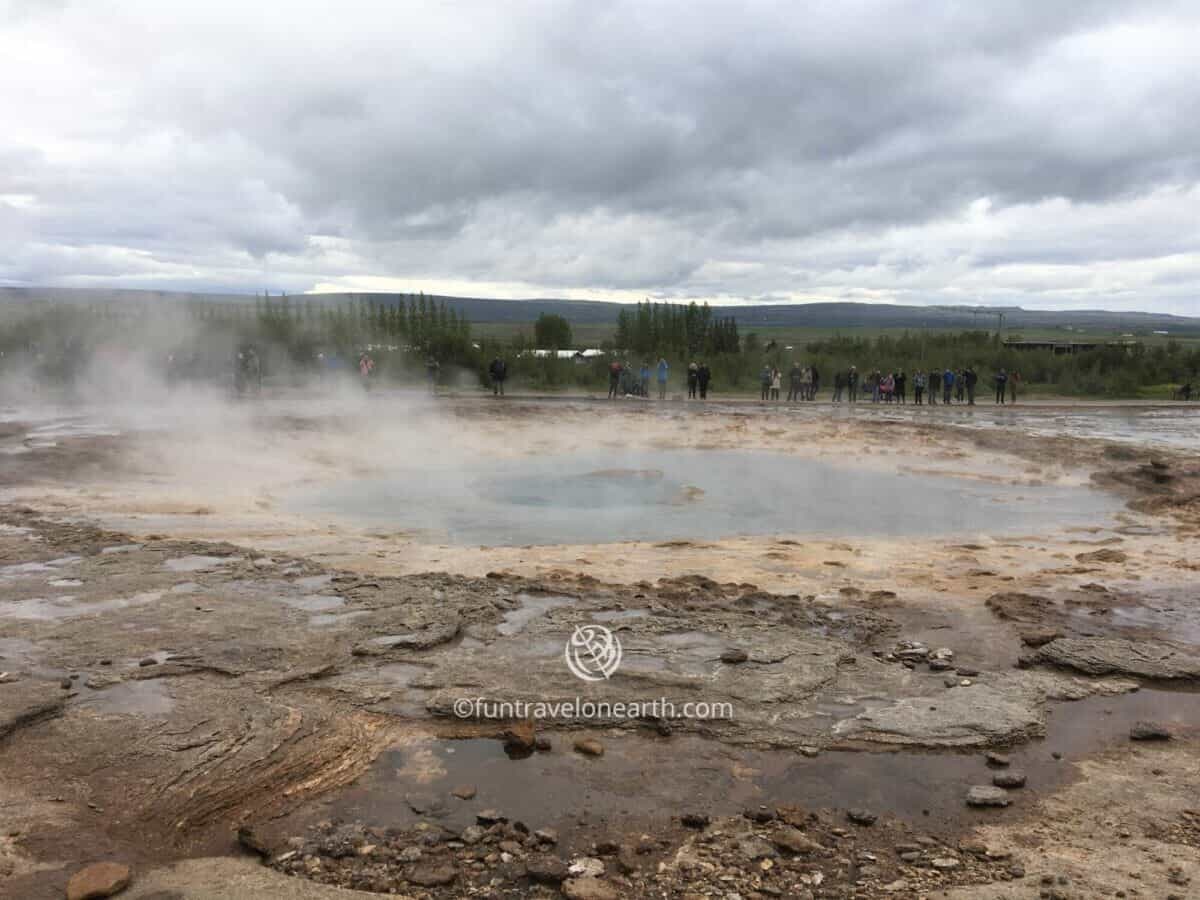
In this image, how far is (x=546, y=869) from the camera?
327 centimetres

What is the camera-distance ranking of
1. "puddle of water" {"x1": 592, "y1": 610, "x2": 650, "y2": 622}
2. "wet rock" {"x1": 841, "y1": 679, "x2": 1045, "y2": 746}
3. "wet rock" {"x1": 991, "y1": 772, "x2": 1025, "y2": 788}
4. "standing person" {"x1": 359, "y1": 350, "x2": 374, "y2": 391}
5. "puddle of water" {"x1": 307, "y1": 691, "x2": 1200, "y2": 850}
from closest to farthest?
1. "puddle of water" {"x1": 307, "y1": 691, "x2": 1200, "y2": 850}
2. "wet rock" {"x1": 991, "y1": 772, "x2": 1025, "y2": 788}
3. "wet rock" {"x1": 841, "y1": 679, "x2": 1045, "y2": 746}
4. "puddle of water" {"x1": 592, "y1": 610, "x2": 650, "y2": 622}
5. "standing person" {"x1": 359, "y1": 350, "x2": 374, "y2": 391}

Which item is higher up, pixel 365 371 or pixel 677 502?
pixel 365 371

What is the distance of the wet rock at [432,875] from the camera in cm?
321

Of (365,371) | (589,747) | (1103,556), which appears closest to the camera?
(589,747)

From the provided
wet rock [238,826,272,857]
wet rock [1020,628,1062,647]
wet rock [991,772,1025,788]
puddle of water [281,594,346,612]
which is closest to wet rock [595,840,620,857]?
wet rock [238,826,272,857]

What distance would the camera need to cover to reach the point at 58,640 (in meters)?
5.29

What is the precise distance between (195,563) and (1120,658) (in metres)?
6.49

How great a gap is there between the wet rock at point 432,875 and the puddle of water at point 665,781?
317 mm

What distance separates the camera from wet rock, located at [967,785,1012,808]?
12.5ft

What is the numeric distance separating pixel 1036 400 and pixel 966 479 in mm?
18515

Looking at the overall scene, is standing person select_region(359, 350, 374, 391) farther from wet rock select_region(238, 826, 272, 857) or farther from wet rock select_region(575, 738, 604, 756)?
wet rock select_region(238, 826, 272, 857)

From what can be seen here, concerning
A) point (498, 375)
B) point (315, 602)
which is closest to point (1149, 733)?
point (315, 602)

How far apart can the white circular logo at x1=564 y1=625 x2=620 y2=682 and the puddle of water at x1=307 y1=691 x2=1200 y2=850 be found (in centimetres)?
69

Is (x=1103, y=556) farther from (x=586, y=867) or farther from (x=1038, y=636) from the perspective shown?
(x=586, y=867)
